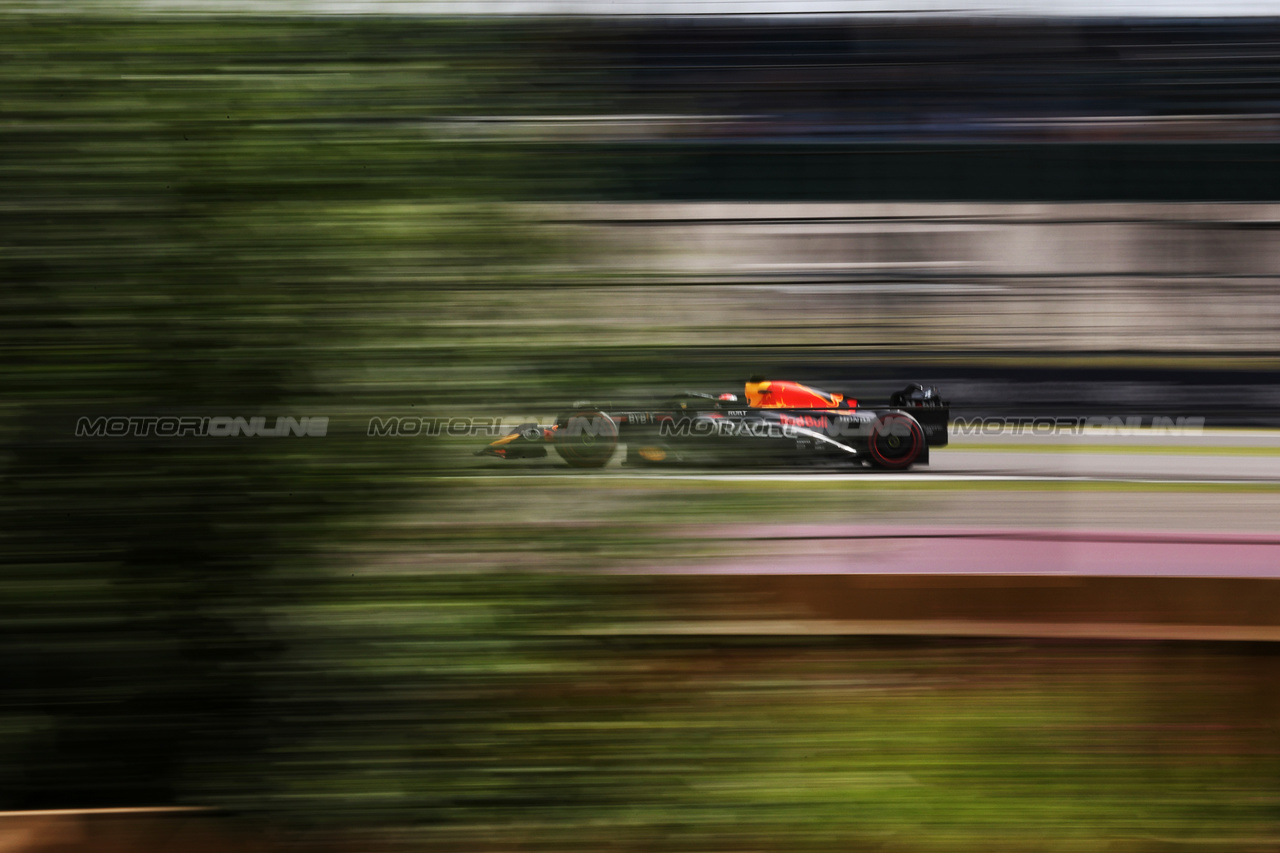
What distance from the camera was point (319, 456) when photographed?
2.05 metres

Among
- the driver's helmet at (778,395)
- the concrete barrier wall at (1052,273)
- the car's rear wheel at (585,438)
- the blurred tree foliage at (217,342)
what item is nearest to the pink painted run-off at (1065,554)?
the driver's helmet at (778,395)

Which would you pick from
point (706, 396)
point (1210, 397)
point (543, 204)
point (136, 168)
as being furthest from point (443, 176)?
point (1210, 397)

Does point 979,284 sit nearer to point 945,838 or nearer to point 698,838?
point 945,838

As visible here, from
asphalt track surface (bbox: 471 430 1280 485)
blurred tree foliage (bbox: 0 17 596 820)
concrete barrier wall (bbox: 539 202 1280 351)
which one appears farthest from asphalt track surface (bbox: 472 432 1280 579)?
blurred tree foliage (bbox: 0 17 596 820)

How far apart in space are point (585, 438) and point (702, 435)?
28cm

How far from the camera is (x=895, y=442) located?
2502 mm

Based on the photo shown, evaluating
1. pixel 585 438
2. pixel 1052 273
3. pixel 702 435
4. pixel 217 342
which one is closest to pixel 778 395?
pixel 702 435

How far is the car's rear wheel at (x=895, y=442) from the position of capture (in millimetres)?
2439

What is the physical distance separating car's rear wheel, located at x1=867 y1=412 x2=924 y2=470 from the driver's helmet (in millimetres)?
152

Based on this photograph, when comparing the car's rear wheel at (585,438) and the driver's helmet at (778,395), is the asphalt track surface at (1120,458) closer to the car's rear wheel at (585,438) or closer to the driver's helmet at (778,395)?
the driver's helmet at (778,395)

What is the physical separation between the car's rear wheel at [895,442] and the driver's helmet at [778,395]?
152 mm

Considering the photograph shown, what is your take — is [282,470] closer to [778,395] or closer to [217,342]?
[217,342]

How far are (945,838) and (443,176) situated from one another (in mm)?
2072

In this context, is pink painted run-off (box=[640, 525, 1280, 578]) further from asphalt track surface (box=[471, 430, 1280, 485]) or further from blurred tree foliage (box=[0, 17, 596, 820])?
blurred tree foliage (box=[0, 17, 596, 820])
